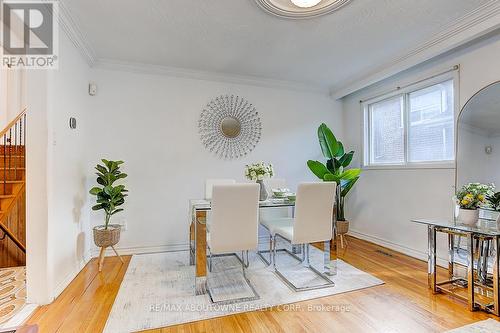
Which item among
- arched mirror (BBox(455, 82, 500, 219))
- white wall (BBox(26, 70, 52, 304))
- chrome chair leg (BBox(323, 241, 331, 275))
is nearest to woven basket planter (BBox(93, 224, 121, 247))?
white wall (BBox(26, 70, 52, 304))

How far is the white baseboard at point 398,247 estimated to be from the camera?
9.98 feet

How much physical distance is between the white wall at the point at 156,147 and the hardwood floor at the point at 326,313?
1.04m

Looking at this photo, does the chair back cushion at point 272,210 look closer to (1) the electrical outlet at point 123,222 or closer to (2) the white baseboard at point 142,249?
(2) the white baseboard at point 142,249

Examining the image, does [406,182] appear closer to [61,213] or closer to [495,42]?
[495,42]

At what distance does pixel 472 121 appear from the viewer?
274cm

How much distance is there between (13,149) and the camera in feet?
12.8

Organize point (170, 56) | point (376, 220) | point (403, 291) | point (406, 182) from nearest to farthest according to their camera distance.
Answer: point (403, 291), point (170, 56), point (406, 182), point (376, 220)

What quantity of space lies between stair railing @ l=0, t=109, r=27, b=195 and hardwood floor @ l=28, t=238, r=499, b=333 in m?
1.97

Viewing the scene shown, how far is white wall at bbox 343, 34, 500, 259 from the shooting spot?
2.70m

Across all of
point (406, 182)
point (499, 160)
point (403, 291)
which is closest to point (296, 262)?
point (403, 291)

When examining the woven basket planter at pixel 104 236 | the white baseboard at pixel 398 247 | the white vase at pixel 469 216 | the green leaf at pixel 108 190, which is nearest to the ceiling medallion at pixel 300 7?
the white vase at pixel 469 216

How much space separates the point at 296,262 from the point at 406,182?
1.87 m

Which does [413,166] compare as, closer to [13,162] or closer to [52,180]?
[52,180]

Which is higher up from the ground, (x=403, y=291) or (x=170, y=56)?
(x=170, y=56)
